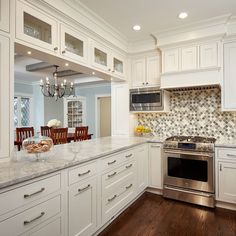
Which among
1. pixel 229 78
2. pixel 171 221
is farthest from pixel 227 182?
pixel 229 78

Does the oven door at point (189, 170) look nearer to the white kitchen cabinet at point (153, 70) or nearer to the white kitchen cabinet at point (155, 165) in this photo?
the white kitchen cabinet at point (155, 165)

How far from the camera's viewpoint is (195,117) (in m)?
3.38

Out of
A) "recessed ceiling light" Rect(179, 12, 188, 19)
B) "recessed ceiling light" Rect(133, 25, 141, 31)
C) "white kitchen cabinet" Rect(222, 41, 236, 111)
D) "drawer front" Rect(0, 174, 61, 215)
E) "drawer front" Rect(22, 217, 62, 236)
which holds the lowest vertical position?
"drawer front" Rect(22, 217, 62, 236)

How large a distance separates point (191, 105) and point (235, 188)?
1.45 metres

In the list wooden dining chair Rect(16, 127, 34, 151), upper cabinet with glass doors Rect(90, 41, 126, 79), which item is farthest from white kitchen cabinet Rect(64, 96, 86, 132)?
upper cabinet with glass doors Rect(90, 41, 126, 79)

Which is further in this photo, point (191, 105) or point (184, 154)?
point (191, 105)

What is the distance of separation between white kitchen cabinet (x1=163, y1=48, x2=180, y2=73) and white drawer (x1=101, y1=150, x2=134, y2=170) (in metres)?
1.52

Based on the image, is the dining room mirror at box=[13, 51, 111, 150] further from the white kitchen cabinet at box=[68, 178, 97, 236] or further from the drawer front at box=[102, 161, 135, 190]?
the white kitchen cabinet at box=[68, 178, 97, 236]

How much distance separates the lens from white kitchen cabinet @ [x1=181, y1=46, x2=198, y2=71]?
303cm

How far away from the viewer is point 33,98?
22.7 ft

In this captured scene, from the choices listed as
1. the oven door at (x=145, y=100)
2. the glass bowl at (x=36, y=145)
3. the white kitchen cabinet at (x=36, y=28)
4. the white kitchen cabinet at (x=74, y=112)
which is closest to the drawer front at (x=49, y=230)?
the glass bowl at (x=36, y=145)

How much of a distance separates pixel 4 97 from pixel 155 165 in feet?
7.97

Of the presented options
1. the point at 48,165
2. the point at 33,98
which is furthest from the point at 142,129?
the point at 33,98

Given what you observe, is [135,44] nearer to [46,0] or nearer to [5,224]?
[46,0]
